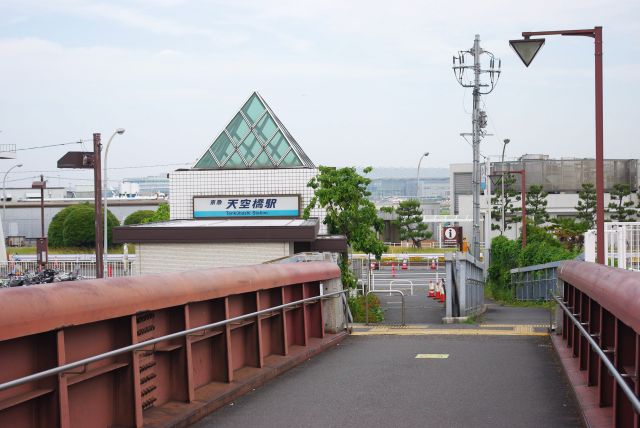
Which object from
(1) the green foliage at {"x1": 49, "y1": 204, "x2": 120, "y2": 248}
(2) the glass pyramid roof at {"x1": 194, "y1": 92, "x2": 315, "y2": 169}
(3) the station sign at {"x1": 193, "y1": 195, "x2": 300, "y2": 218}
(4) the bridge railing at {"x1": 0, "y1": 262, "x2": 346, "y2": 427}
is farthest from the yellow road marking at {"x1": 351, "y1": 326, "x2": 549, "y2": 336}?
(1) the green foliage at {"x1": 49, "y1": 204, "x2": 120, "y2": 248}

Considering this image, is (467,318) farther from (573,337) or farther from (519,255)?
(519,255)

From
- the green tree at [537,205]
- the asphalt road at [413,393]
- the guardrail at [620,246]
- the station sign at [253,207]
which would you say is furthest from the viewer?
the green tree at [537,205]

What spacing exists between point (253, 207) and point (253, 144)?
3.31m

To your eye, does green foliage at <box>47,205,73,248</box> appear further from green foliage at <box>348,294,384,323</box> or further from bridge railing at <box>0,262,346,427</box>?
bridge railing at <box>0,262,346,427</box>

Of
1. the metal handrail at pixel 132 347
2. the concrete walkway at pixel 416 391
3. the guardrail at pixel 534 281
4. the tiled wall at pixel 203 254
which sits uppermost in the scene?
the metal handrail at pixel 132 347

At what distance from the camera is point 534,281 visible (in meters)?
37.6

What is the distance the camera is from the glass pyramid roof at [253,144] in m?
40.6

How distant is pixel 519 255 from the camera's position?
43750 mm

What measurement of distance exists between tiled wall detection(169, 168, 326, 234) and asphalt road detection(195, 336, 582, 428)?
999 inches

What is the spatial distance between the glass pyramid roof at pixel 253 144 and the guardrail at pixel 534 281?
10.6 metres

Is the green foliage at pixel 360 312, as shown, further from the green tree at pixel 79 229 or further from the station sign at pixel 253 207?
the green tree at pixel 79 229

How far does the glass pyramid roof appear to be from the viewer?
40.6 meters

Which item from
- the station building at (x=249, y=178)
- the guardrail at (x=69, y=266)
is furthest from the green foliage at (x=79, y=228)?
the station building at (x=249, y=178)

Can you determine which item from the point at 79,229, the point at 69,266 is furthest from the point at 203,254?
the point at 79,229
